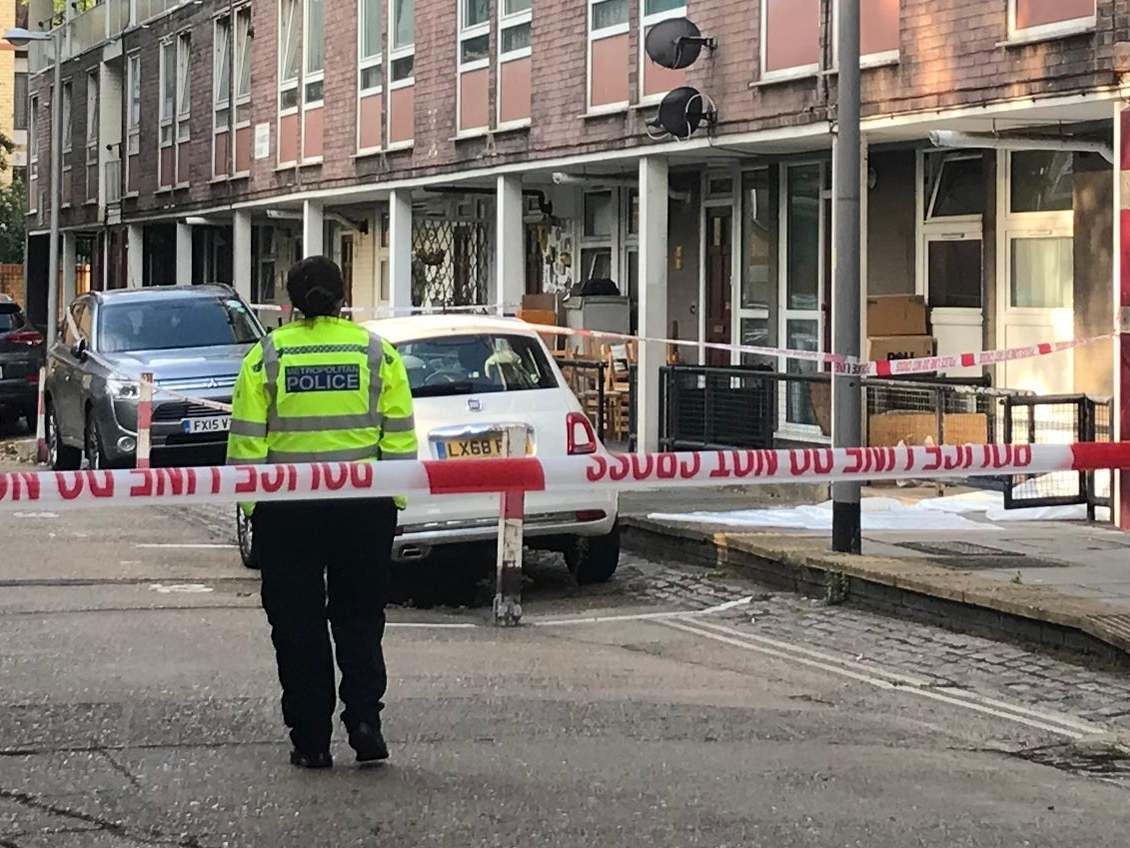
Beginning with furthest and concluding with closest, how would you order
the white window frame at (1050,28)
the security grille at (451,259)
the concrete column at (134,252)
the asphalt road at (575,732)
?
the concrete column at (134,252) < the security grille at (451,259) < the white window frame at (1050,28) < the asphalt road at (575,732)

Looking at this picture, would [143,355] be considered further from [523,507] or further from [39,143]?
[39,143]

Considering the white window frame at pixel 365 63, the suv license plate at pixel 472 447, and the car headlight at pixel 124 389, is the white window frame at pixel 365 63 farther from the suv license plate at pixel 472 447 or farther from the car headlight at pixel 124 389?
the suv license plate at pixel 472 447

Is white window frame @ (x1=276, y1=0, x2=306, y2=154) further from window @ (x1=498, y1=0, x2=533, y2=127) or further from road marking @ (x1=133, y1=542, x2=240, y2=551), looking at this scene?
road marking @ (x1=133, y1=542, x2=240, y2=551)

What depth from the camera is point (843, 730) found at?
Answer: 24.3 feet

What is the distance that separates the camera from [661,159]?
19344mm

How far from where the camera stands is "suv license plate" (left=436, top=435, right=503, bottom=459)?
1069 centimetres

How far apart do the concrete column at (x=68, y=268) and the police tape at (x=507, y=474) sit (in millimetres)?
37195

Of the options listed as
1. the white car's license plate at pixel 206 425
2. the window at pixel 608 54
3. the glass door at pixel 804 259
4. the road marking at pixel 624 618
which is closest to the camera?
the road marking at pixel 624 618

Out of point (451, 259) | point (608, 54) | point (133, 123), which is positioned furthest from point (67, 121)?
point (608, 54)

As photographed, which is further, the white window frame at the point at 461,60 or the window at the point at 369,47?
the window at the point at 369,47

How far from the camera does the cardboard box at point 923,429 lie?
14320 millimetres

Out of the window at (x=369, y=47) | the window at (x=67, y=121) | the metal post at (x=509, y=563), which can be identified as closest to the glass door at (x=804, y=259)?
the window at (x=369, y=47)

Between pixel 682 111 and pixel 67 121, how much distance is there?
28944 millimetres

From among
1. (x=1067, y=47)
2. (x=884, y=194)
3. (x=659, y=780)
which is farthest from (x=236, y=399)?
(x=884, y=194)
